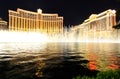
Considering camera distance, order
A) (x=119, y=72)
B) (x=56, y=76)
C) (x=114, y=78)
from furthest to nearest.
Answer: (x=56, y=76) < (x=119, y=72) < (x=114, y=78)

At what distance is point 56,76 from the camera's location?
20062mm

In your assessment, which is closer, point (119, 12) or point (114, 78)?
point (114, 78)

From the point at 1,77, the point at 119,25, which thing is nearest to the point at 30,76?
the point at 1,77

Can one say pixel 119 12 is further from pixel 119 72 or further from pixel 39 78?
pixel 39 78

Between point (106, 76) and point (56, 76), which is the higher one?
point (106, 76)

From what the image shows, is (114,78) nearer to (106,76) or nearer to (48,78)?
(106,76)

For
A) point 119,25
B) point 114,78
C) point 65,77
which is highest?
point 119,25

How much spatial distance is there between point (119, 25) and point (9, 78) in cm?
1041

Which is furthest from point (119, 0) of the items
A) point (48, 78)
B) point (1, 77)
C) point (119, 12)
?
point (1, 77)

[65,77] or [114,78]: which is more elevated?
[114,78]

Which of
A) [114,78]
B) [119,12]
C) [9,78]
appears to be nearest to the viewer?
[114,78]

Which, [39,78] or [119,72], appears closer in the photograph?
[119,72]

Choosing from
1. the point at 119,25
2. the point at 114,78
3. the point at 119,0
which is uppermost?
the point at 119,0

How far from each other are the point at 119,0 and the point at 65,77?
10.4 metres
